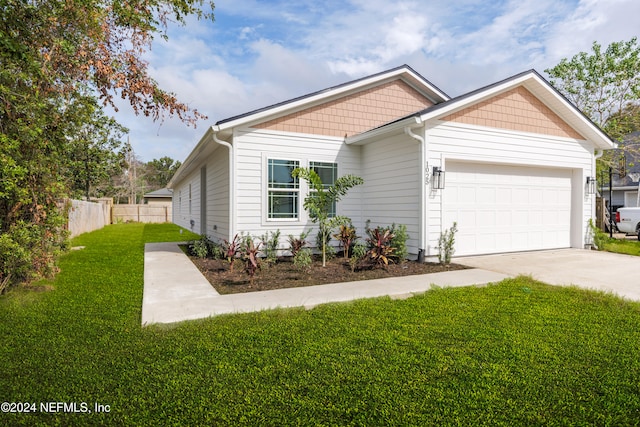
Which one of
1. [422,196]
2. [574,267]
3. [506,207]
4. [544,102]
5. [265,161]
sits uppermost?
[544,102]

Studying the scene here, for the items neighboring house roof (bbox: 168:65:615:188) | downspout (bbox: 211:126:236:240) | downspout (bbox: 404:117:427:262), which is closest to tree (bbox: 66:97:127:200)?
neighboring house roof (bbox: 168:65:615:188)

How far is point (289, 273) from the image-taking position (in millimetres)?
6707

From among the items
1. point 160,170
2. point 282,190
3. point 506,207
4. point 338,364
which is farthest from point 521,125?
point 160,170

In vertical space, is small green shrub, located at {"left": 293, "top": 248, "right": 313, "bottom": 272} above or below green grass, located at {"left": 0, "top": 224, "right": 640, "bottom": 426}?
above

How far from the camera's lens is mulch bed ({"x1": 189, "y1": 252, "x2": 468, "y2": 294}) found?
227 inches

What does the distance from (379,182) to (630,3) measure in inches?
373

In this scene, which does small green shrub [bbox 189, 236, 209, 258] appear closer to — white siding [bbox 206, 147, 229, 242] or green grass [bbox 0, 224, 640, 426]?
white siding [bbox 206, 147, 229, 242]

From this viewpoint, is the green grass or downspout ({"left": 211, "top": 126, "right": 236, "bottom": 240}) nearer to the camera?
the green grass

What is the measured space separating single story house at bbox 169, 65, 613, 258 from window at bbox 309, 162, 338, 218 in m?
0.03

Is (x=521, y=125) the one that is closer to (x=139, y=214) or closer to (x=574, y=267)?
(x=574, y=267)

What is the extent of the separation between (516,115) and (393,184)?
3539 mm

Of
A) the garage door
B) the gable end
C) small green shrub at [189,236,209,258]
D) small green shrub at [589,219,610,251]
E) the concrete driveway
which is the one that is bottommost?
the concrete driveway

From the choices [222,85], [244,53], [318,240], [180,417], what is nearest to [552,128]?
[318,240]

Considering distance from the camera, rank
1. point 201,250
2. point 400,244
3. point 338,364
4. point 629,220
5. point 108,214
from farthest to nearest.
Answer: point 108,214, point 629,220, point 201,250, point 400,244, point 338,364
